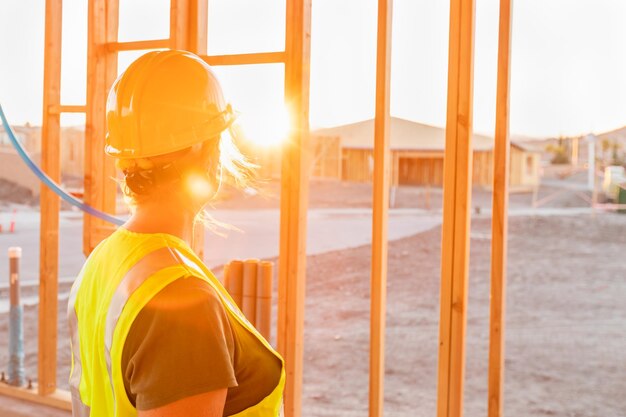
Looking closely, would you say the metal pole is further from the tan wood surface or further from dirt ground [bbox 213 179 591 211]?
dirt ground [bbox 213 179 591 211]

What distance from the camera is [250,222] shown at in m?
16.0

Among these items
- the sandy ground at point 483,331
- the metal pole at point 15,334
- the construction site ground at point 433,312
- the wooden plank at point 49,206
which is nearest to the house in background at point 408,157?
the construction site ground at point 433,312

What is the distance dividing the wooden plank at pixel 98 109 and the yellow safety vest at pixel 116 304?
2411 millimetres

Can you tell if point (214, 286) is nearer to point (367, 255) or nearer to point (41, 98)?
point (41, 98)

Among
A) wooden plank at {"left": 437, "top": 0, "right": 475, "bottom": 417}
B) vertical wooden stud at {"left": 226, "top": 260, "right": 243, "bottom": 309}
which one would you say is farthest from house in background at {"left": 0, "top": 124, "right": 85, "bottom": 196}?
wooden plank at {"left": 437, "top": 0, "right": 475, "bottom": 417}

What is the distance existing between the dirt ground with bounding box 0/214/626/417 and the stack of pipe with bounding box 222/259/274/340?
2060 millimetres

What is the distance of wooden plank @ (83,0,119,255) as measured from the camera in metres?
3.24

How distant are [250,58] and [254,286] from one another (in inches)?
38.4

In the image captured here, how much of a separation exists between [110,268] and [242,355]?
0.66 ft

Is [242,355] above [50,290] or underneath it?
above

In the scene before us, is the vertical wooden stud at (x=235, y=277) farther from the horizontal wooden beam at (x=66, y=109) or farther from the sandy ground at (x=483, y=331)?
the sandy ground at (x=483, y=331)

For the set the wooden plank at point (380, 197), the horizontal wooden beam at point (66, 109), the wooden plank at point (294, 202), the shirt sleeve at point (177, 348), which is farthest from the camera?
the horizontal wooden beam at point (66, 109)

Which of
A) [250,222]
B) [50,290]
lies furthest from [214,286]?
[250,222]

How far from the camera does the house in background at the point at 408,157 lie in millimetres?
28266
